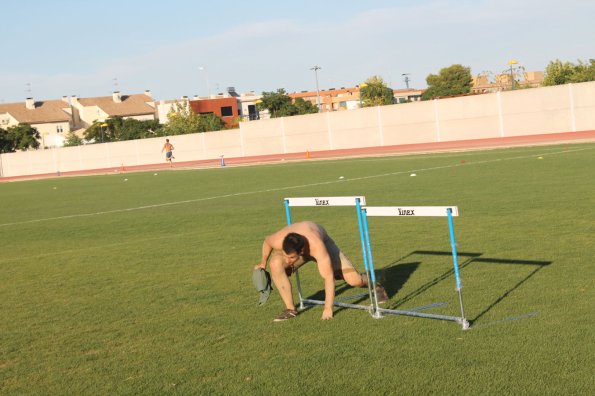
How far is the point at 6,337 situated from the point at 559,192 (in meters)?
12.6

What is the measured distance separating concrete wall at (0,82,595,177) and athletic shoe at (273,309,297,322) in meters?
39.8

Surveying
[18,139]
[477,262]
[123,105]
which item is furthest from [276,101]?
[477,262]

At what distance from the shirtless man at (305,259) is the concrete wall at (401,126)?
3931 centimetres

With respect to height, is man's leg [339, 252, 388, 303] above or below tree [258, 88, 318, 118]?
below

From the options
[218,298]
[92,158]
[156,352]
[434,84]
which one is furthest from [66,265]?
[434,84]

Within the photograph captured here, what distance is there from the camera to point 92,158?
81.8 meters

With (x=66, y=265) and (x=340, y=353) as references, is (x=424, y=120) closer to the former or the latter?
(x=66, y=265)

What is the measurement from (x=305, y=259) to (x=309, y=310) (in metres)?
0.82

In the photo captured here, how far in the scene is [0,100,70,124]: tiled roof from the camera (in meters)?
145

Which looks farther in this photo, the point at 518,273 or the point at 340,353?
the point at 518,273

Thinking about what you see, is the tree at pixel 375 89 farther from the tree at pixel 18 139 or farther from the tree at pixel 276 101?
the tree at pixel 18 139

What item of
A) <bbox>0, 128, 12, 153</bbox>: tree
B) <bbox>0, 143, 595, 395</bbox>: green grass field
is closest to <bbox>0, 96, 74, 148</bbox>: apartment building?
<bbox>0, 128, 12, 153</bbox>: tree

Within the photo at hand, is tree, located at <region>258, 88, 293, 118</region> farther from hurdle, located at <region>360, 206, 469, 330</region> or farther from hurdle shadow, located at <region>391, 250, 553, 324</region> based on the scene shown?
hurdle, located at <region>360, 206, 469, 330</region>

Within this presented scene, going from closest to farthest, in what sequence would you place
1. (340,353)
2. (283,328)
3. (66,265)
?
(340,353)
(283,328)
(66,265)
